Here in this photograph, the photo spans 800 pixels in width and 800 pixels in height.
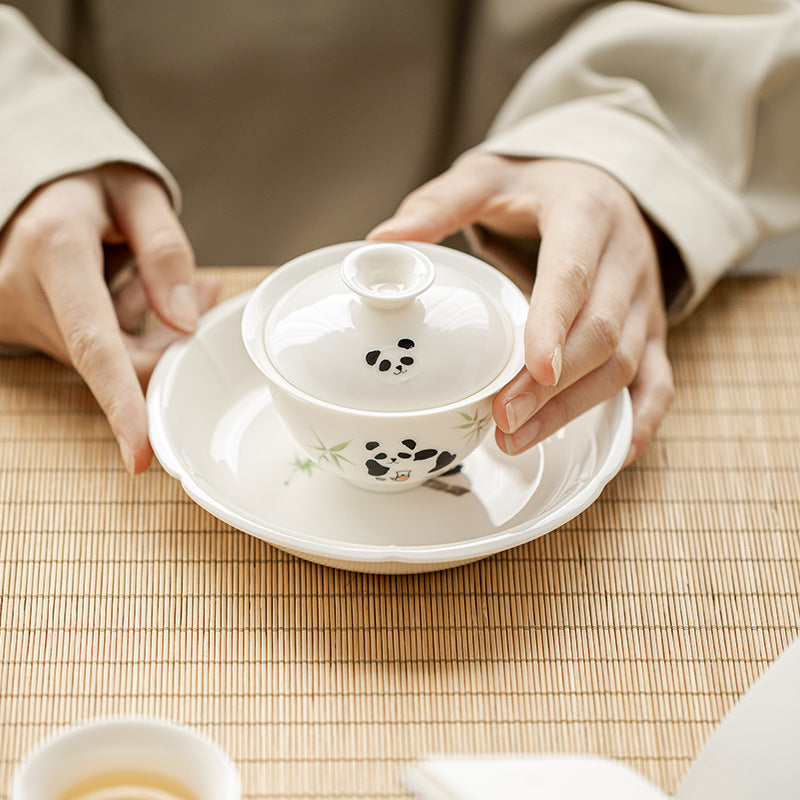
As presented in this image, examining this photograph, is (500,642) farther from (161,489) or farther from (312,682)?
(161,489)

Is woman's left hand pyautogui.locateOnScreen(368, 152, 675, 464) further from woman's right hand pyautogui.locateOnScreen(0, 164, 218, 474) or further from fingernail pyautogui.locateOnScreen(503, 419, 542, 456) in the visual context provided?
woman's right hand pyautogui.locateOnScreen(0, 164, 218, 474)

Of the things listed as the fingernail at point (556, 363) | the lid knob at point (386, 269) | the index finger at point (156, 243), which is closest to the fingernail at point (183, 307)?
the index finger at point (156, 243)

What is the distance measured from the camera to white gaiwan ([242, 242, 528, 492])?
53 cm

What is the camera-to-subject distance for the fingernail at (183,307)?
699 millimetres

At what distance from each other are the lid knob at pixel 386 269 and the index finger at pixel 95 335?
0.21 m

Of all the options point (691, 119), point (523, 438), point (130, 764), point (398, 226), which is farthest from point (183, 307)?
point (691, 119)

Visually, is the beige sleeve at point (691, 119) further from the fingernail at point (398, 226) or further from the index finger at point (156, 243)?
the index finger at point (156, 243)

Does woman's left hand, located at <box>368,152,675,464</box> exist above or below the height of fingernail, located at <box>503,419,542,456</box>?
above

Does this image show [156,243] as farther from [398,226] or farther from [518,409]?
[518,409]

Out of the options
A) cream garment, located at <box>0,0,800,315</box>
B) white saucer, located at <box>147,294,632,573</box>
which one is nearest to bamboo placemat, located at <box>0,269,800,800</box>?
white saucer, located at <box>147,294,632,573</box>

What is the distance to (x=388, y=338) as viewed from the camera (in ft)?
1.73

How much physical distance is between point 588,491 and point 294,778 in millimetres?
255

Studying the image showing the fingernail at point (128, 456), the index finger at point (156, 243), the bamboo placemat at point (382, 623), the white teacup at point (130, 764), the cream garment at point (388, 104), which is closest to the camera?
the white teacup at point (130, 764)

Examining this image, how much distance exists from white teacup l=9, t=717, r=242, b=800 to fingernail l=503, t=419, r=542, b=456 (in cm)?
31
